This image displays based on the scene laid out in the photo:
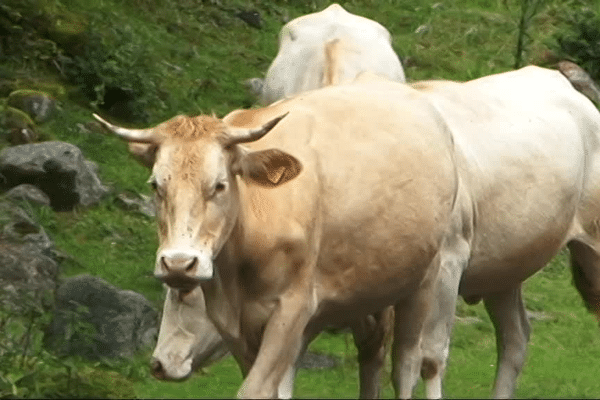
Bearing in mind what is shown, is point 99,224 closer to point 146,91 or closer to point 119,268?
point 119,268

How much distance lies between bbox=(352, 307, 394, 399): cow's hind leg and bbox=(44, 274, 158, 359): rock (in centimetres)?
255

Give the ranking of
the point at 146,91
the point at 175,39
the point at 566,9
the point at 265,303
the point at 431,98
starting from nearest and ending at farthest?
1. the point at 265,303
2. the point at 431,98
3. the point at 146,91
4. the point at 175,39
5. the point at 566,9

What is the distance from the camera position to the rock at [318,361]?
1513cm

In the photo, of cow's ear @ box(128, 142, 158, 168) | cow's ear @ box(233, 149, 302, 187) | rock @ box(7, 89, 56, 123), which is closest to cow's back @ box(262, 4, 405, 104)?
rock @ box(7, 89, 56, 123)

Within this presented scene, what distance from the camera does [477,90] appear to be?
12.6 meters

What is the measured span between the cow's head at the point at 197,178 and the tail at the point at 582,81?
43.0 feet

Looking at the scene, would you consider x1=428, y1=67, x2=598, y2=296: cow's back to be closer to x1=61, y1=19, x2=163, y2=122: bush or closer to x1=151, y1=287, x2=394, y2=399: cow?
x1=151, y1=287, x2=394, y2=399: cow

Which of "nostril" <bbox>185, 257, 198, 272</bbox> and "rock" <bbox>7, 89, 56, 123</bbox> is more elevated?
"nostril" <bbox>185, 257, 198, 272</bbox>

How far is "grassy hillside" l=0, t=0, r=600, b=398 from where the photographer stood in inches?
597

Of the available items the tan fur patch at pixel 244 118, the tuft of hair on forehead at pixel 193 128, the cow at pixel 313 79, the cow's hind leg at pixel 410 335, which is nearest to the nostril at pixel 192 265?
the tuft of hair on forehead at pixel 193 128

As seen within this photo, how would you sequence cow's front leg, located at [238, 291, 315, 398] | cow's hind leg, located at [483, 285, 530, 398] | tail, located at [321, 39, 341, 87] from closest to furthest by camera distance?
cow's front leg, located at [238, 291, 315, 398], cow's hind leg, located at [483, 285, 530, 398], tail, located at [321, 39, 341, 87]

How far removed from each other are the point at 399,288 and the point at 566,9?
1565 cm

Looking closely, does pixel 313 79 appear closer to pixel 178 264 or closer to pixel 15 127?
pixel 15 127

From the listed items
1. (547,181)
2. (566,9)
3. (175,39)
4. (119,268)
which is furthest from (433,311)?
(566,9)
